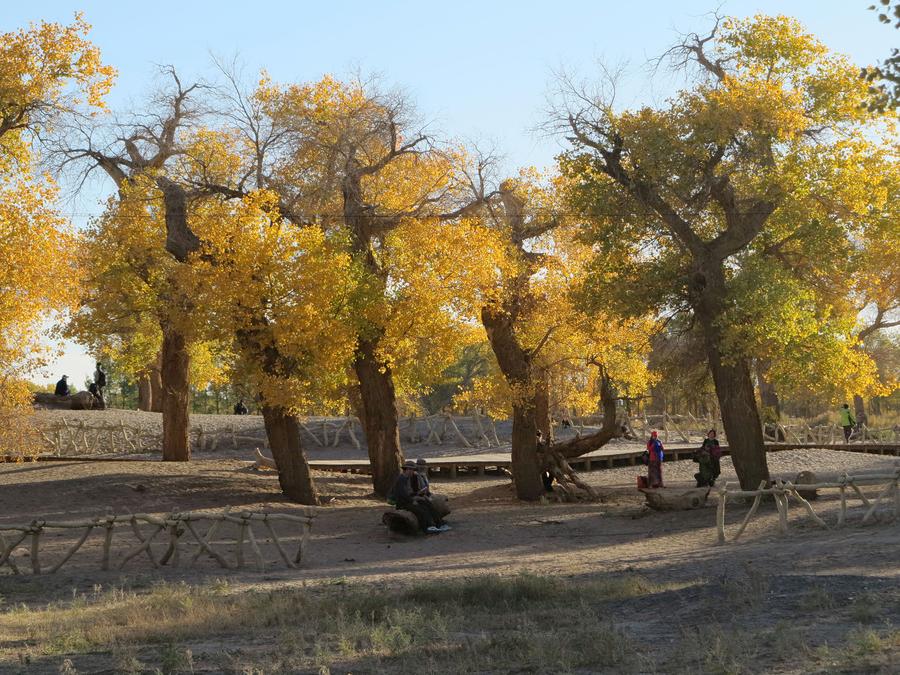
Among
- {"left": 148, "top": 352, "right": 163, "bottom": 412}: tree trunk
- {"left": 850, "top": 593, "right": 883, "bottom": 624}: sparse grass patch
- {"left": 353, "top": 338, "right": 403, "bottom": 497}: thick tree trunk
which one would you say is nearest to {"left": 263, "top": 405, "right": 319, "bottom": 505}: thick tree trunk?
{"left": 353, "top": 338, "right": 403, "bottom": 497}: thick tree trunk

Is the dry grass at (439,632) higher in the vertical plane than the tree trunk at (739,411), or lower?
lower

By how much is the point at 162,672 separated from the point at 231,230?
15.3 m

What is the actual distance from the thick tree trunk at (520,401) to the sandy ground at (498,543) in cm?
92

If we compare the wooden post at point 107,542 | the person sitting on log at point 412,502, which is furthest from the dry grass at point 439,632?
the person sitting on log at point 412,502

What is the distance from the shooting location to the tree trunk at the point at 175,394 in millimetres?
29859

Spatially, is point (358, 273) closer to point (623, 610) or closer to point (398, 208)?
point (398, 208)

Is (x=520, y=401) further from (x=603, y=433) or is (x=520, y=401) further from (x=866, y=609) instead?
(x=866, y=609)

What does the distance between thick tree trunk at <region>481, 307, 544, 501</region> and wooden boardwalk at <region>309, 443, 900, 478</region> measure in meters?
6.96

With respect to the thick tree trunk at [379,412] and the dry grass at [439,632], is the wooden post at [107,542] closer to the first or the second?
the dry grass at [439,632]

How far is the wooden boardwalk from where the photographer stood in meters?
35.9

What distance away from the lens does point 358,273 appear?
2439cm

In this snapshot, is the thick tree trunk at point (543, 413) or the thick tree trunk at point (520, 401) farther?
the thick tree trunk at point (543, 413)

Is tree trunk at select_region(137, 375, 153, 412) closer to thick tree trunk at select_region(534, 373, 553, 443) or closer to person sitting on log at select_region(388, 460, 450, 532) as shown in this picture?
thick tree trunk at select_region(534, 373, 553, 443)

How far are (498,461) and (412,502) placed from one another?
598 inches
